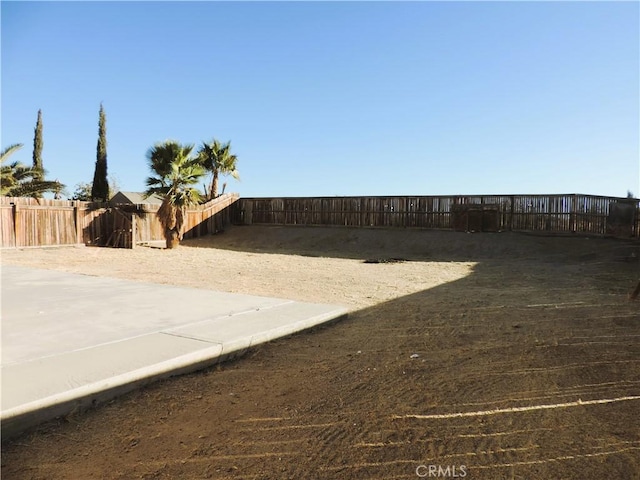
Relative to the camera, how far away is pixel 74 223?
17.6 m

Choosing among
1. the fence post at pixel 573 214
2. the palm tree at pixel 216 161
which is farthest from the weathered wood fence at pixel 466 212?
the palm tree at pixel 216 161

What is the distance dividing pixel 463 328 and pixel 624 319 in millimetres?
2067

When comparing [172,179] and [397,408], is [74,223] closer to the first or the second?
[172,179]

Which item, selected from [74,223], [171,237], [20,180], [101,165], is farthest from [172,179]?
[101,165]

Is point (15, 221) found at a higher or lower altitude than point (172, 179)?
lower

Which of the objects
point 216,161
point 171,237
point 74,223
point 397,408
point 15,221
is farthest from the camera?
point 216,161

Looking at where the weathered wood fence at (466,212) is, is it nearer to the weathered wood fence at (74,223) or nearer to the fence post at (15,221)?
the weathered wood fence at (74,223)

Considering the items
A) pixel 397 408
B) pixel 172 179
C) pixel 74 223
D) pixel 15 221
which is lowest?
pixel 397 408

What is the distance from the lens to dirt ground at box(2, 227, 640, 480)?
7.50 ft

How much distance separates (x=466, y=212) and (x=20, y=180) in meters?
20.6

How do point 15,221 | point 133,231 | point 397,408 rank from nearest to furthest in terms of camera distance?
point 397,408 < point 15,221 < point 133,231

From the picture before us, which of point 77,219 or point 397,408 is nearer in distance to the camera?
point 397,408

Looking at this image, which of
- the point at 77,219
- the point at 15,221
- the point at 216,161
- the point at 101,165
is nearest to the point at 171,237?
the point at 77,219

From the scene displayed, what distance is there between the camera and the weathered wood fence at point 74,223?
15.6 meters
